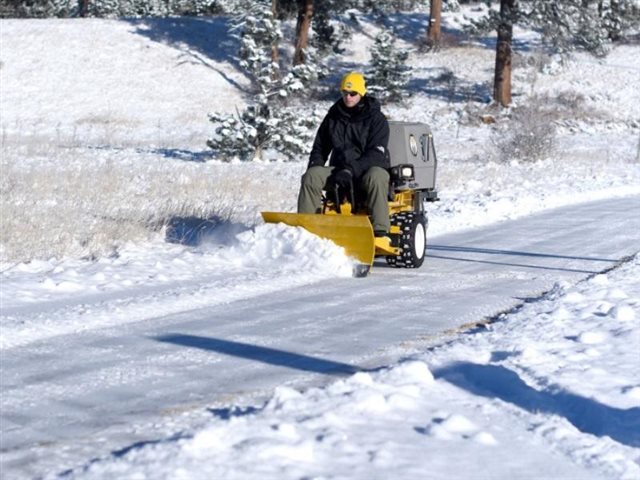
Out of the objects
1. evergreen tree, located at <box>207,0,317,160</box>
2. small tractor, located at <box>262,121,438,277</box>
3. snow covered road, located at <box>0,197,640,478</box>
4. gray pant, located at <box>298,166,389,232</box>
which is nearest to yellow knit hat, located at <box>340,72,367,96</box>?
gray pant, located at <box>298,166,389,232</box>

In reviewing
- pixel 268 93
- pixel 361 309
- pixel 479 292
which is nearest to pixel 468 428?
pixel 361 309

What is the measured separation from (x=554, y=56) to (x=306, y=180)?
45679 millimetres

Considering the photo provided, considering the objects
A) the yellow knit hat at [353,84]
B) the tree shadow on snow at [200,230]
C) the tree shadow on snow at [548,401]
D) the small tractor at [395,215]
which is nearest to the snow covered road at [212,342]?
the small tractor at [395,215]

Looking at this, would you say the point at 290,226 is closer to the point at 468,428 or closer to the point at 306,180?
the point at 306,180

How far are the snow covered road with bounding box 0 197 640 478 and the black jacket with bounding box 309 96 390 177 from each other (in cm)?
122

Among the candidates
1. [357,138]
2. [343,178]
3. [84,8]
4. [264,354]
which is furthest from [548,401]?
[84,8]

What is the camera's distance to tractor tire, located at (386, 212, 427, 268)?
41.0 ft

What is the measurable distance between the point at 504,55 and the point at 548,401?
1693 inches

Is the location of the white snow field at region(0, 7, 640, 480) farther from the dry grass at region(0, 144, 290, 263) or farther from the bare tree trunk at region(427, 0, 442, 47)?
the bare tree trunk at region(427, 0, 442, 47)

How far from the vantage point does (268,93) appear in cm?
3528

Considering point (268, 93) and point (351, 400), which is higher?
point (268, 93)

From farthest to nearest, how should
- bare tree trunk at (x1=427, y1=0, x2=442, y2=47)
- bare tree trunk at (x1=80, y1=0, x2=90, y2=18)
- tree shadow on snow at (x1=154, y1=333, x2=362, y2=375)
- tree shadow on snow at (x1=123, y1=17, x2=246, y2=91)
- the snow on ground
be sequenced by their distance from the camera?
bare tree trunk at (x1=80, y1=0, x2=90, y2=18) → bare tree trunk at (x1=427, y1=0, x2=442, y2=47) → tree shadow on snow at (x1=123, y1=17, x2=246, y2=91) → tree shadow on snow at (x1=154, y1=333, x2=362, y2=375) → the snow on ground

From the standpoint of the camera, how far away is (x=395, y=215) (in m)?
12.9

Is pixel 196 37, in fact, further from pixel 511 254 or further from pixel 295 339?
pixel 295 339
